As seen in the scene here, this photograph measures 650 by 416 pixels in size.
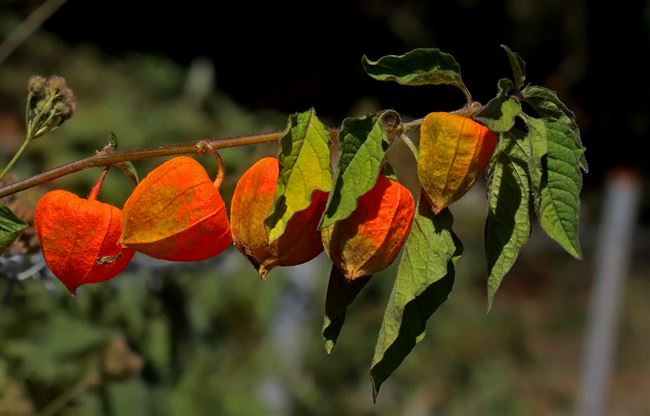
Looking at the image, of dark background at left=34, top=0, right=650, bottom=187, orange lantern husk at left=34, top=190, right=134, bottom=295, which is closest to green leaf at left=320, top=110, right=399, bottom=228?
orange lantern husk at left=34, top=190, right=134, bottom=295

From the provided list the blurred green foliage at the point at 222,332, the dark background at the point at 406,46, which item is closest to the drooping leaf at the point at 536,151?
the blurred green foliage at the point at 222,332

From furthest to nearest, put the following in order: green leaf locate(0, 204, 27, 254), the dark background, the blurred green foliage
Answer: the dark background, the blurred green foliage, green leaf locate(0, 204, 27, 254)

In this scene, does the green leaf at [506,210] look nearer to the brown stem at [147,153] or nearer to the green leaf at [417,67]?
the green leaf at [417,67]

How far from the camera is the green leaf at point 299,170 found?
739 mm

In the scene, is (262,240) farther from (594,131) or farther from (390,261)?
(594,131)

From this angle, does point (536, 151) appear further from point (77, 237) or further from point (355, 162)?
point (77, 237)

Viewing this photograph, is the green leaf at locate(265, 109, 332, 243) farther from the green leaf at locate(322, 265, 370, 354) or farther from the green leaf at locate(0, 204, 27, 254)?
the green leaf at locate(0, 204, 27, 254)

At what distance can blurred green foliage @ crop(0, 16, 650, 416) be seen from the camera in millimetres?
1846

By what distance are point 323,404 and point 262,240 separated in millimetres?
2604

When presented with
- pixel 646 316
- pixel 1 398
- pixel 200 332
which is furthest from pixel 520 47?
pixel 1 398

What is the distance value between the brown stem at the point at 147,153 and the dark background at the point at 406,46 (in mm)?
8121

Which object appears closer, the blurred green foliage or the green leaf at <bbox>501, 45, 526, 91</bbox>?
the green leaf at <bbox>501, 45, 526, 91</bbox>

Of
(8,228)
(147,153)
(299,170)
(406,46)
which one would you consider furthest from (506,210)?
(406,46)

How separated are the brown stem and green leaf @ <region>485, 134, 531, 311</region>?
0.53 ft
